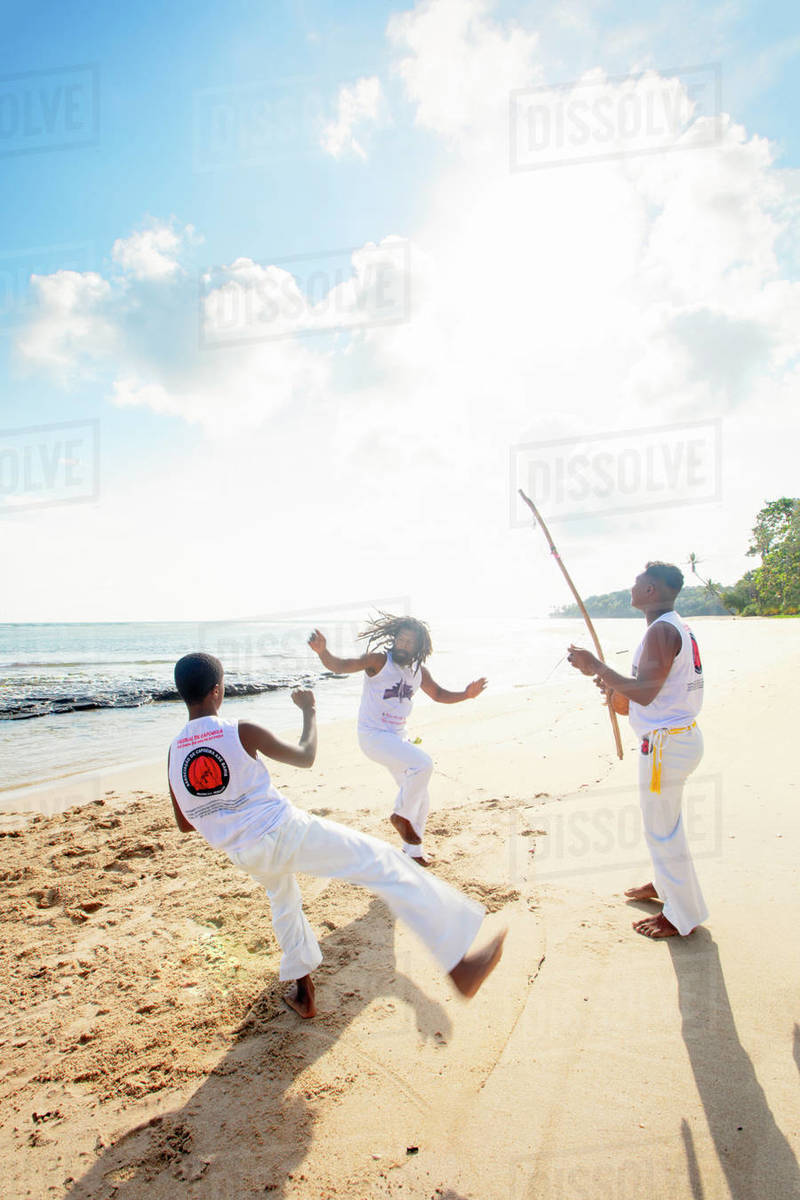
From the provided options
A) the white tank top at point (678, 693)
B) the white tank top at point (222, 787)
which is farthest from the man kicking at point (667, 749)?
the white tank top at point (222, 787)

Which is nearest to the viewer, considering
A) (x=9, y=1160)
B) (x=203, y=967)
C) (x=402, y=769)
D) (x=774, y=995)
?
(x=9, y=1160)

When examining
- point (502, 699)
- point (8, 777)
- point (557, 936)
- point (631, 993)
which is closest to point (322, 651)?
point (557, 936)

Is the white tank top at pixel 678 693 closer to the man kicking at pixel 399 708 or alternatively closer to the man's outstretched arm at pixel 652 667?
the man's outstretched arm at pixel 652 667

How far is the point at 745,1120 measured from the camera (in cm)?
245

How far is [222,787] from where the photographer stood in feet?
9.89

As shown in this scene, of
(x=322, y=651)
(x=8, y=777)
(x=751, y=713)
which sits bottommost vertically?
(x=8, y=777)

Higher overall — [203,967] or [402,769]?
[402,769]

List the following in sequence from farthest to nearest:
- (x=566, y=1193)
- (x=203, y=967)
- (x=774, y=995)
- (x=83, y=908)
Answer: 1. (x=83, y=908)
2. (x=203, y=967)
3. (x=774, y=995)
4. (x=566, y=1193)

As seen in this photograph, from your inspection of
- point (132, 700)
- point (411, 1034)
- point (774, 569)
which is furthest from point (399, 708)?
point (774, 569)

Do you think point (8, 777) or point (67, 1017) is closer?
point (67, 1017)

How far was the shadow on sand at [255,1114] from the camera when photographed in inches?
90.9

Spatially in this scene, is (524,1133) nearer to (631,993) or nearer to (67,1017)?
(631,993)

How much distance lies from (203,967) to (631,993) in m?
2.52

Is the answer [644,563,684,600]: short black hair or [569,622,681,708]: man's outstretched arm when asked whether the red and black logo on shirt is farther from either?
[644,563,684,600]: short black hair
